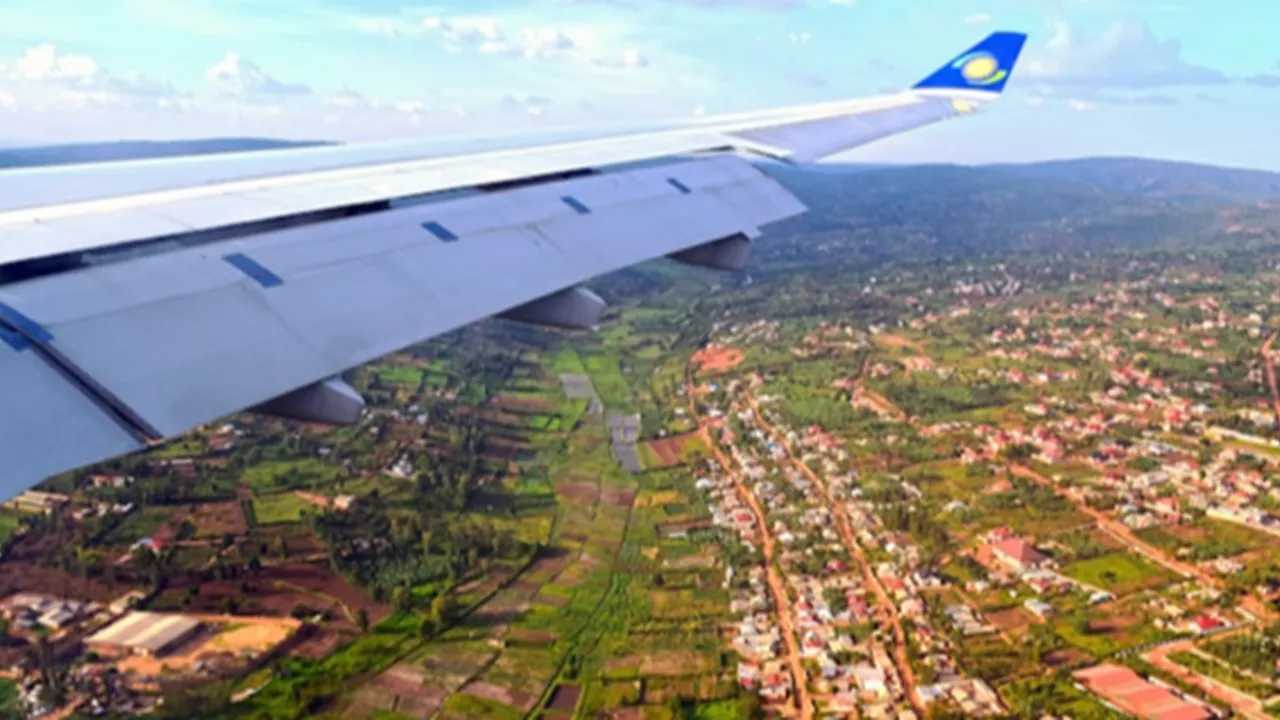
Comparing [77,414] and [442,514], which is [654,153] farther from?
[442,514]

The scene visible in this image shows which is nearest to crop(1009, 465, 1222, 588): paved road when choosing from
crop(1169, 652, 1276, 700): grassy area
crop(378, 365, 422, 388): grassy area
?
crop(1169, 652, 1276, 700): grassy area

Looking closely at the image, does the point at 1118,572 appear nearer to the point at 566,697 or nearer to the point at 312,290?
the point at 566,697

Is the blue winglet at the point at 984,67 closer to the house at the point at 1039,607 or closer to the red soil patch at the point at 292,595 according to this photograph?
the house at the point at 1039,607

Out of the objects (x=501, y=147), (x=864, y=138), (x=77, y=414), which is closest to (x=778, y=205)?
(x=501, y=147)

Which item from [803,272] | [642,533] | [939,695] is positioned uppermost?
[803,272]

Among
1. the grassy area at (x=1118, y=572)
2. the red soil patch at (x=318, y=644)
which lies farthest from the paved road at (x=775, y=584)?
the red soil patch at (x=318, y=644)

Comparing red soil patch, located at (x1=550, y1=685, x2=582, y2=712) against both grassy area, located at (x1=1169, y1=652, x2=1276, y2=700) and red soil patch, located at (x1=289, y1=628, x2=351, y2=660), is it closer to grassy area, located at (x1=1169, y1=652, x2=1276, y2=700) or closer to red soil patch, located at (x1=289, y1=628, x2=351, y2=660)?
red soil patch, located at (x1=289, y1=628, x2=351, y2=660)

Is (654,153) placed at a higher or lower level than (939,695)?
higher
